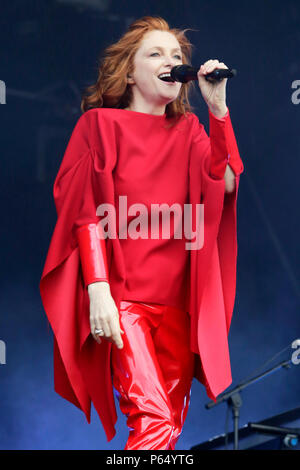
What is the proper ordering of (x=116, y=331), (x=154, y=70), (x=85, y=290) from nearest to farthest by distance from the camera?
(x=116, y=331)
(x=85, y=290)
(x=154, y=70)

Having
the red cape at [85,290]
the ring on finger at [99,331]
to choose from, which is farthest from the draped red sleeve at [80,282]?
the ring on finger at [99,331]

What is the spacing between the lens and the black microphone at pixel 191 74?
190 cm

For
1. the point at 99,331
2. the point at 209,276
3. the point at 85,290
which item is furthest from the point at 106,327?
the point at 209,276

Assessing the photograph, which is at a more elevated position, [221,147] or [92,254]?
[221,147]

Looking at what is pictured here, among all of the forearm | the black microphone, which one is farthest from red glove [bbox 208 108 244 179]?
the black microphone

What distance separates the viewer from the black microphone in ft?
6.24

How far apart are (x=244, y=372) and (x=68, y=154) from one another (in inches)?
81.7

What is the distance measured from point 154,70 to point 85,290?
2.17ft

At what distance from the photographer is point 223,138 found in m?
2.01

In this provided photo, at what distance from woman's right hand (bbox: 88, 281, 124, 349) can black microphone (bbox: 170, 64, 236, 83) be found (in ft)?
1.93

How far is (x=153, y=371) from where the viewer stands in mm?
2002

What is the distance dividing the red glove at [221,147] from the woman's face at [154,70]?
21 cm

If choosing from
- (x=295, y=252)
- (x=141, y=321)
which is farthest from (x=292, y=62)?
(x=141, y=321)

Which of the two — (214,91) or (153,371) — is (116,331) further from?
(214,91)
